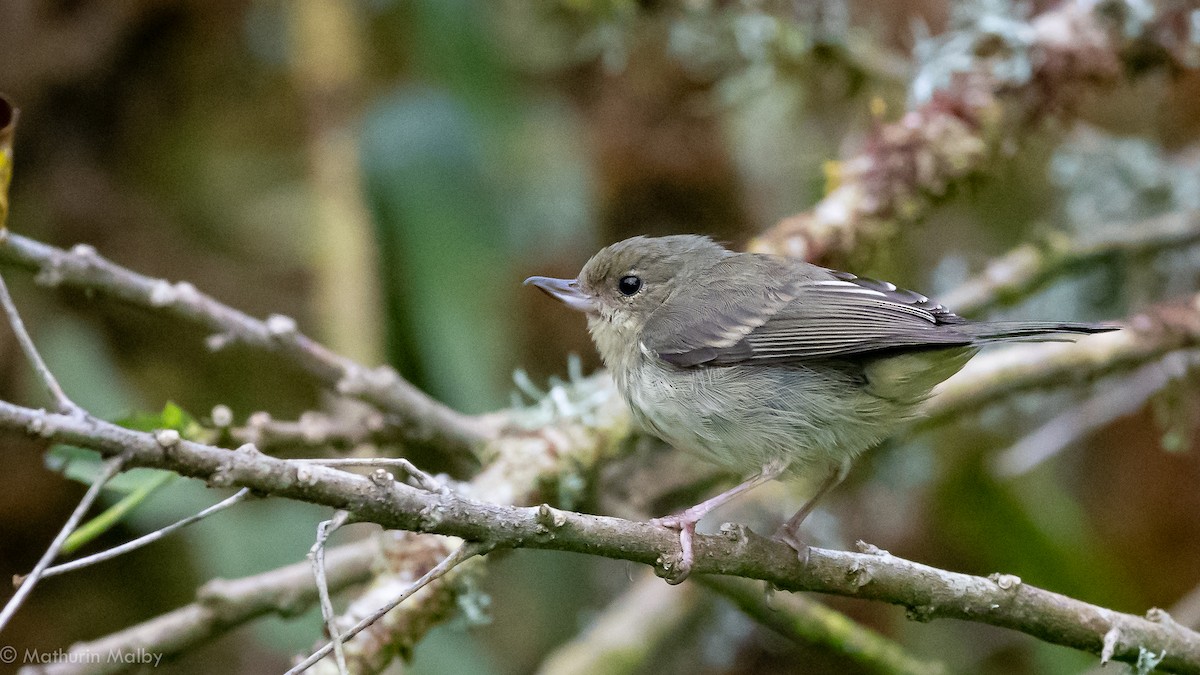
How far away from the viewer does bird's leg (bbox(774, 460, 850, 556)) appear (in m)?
2.22

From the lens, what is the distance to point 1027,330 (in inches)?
86.0

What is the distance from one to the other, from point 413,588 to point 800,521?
4.33 feet

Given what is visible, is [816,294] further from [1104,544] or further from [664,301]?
[1104,544]

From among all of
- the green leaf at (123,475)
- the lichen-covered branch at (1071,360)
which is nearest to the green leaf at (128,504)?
the green leaf at (123,475)

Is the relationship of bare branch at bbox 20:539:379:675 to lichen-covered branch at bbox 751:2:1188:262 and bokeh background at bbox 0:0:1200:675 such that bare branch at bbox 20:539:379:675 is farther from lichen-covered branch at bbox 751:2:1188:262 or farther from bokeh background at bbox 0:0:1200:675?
lichen-covered branch at bbox 751:2:1188:262

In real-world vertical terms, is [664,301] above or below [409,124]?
below

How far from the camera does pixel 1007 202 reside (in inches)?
221

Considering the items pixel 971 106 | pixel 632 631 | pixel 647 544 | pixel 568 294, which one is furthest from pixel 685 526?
pixel 971 106

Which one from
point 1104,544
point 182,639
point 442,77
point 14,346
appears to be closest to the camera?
point 182,639

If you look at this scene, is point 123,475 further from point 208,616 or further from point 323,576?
point 323,576

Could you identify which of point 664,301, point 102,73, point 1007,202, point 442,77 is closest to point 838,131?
point 1007,202

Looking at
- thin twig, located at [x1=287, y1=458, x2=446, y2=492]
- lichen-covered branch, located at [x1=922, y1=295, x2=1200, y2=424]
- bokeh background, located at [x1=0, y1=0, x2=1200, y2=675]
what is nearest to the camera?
thin twig, located at [x1=287, y1=458, x2=446, y2=492]

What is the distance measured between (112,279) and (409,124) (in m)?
2.10

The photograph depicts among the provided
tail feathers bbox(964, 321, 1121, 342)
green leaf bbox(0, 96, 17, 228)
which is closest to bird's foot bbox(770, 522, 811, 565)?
tail feathers bbox(964, 321, 1121, 342)
